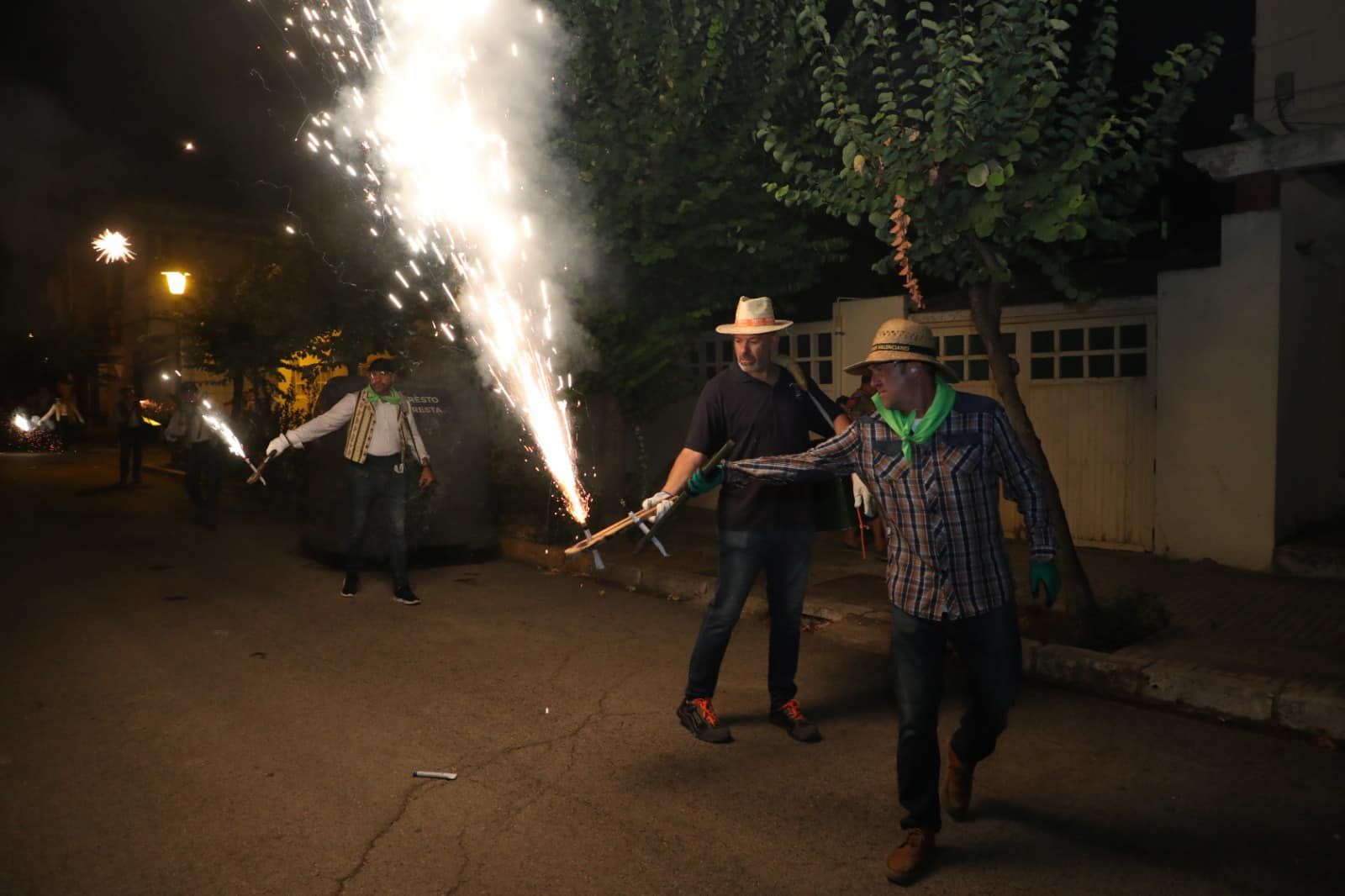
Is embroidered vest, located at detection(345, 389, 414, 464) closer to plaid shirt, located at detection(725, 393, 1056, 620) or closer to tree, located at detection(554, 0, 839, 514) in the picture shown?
tree, located at detection(554, 0, 839, 514)

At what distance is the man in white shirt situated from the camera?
26.6 feet

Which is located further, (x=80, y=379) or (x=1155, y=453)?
(x=80, y=379)

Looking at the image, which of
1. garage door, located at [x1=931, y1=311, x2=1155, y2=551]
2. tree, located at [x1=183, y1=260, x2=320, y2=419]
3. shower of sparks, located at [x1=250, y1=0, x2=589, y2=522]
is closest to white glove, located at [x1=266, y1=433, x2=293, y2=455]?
shower of sparks, located at [x1=250, y1=0, x2=589, y2=522]

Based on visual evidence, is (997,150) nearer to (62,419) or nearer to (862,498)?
(862,498)

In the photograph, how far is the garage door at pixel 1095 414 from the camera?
949 centimetres

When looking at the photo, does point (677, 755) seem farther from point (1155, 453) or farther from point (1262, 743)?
point (1155, 453)

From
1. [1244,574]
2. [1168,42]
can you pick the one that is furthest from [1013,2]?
[1168,42]

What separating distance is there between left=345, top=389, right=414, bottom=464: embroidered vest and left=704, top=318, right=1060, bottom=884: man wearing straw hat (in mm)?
5371

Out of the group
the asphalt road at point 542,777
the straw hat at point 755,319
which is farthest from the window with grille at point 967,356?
the straw hat at point 755,319

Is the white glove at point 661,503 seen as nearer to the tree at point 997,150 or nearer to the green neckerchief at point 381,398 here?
the tree at point 997,150

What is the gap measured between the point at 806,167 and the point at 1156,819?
181 inches

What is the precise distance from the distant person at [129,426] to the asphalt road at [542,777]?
34.0ft

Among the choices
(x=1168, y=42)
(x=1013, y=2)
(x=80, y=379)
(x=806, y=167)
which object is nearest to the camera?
(x=1013, y=2)

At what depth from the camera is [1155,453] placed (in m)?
9.32
